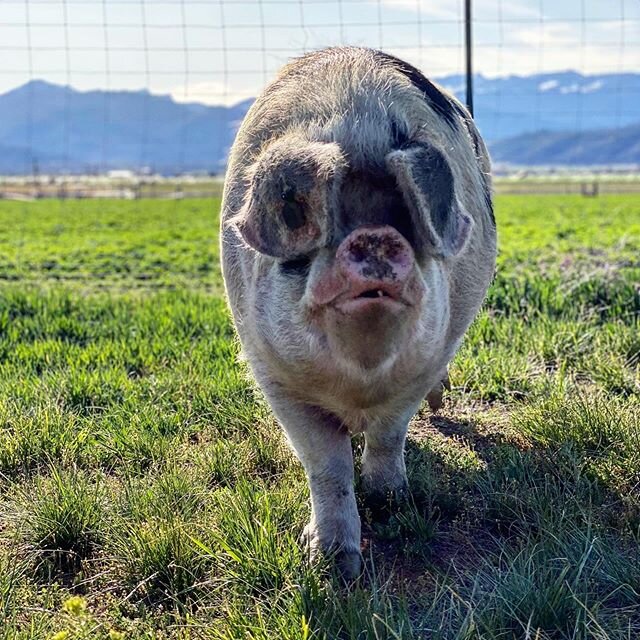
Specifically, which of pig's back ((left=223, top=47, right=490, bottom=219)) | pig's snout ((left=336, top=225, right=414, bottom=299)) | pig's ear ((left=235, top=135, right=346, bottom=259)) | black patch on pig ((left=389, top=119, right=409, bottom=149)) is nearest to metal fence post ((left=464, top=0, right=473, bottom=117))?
pig's back ((left=223, top=47, right=490, bottom=219))

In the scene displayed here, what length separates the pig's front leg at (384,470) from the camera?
3.51 m

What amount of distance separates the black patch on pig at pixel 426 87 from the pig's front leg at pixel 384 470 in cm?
124

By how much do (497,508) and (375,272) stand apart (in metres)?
1.57

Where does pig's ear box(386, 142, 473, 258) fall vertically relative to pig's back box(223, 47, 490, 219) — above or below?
below

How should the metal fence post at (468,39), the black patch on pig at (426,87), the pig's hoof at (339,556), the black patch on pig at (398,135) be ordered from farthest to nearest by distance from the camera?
the metal fence post at (468,39) → the black patch on pig at (426,87) → the pig's hoof at (339,556) → the black patch on pig at (398,135)

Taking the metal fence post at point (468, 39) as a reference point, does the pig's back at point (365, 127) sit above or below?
below

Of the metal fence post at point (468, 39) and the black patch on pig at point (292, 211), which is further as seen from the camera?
the metal fence post at point (468, 39)

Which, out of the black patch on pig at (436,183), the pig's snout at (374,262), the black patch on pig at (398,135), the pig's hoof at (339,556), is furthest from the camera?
the pig's hoof at (339,556)

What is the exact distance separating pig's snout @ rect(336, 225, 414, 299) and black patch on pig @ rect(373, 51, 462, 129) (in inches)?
53.9

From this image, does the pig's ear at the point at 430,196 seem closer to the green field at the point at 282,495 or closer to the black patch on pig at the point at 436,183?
the black patch on pig at the point at 436,183

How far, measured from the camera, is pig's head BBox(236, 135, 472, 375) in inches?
A: 89.0

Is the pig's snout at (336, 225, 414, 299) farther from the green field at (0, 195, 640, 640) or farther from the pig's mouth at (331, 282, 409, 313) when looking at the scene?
the green field at (0, 195, 640, 640)

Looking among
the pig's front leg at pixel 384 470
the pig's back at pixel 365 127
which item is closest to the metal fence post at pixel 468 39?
the pig's back at pixel 365 127

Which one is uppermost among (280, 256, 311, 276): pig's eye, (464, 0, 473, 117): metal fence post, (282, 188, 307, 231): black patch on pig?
(464, 0, 473, 117): metal fence post
